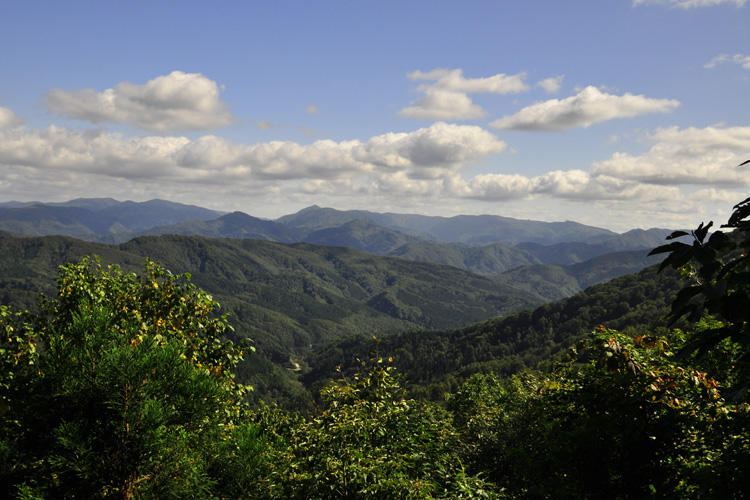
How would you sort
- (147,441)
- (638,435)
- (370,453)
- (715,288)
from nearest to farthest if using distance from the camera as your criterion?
(715,288)
(638,435)
(147,441)
(370,453)

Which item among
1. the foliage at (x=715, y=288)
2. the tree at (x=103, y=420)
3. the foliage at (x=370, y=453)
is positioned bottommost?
the foliage at (x=370, y=453)

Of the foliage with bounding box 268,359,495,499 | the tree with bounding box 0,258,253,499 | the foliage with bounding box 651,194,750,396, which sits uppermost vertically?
the foliage with bounding box 651,194,750,396

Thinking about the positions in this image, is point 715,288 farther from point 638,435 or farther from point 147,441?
point 147,441

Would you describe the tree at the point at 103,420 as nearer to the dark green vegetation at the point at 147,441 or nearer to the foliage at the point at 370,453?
the dark green vegetation at the point at 147,441

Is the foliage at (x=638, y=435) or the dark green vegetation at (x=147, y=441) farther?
the dark green vegetation at (x=147, y=441)

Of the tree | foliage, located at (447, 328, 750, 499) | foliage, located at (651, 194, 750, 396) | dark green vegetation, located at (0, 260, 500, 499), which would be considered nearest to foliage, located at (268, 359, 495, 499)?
dark green vegetation, located at (0, 260, 500, 499)

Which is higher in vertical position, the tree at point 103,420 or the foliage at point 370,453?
the tree at point 103,420

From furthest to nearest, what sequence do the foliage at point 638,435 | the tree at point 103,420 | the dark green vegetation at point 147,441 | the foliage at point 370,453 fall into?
1. the foliage at point 370,453
2. the dark green vegetation at point 147,441
3. the tree at point 103,420
4. the foliage at point 638,435

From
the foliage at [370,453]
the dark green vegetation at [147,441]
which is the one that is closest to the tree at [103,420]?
the dark green vegetation at [147,441]

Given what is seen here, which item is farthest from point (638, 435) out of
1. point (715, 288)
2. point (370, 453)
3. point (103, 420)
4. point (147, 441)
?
point (103, 420)

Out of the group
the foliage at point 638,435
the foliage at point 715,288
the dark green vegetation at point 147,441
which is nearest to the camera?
the foliage at point 715,288

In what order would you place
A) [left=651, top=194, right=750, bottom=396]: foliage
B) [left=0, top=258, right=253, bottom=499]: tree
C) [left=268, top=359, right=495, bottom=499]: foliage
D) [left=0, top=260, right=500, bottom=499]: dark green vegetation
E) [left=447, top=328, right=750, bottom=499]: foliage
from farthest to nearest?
[left=268, top=359, right=495, bottom=499]: foliage, [left=0, top=260, right=500, bottom=499]: dark green vegetation, [left=0, top=258, right=253, bottom=499]: tree, [left=447, top=328, right=750, bottom=499]: foliage, [left=651, top=194, right=750, bottom=396]: foliage

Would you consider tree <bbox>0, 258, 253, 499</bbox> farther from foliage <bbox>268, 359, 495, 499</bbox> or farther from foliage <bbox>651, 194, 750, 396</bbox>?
foliage <bbox>651, 194, 750, 396</bbox>

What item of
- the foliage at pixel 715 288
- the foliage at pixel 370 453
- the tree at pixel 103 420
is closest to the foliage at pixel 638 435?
the foliage at pixel 370 453
